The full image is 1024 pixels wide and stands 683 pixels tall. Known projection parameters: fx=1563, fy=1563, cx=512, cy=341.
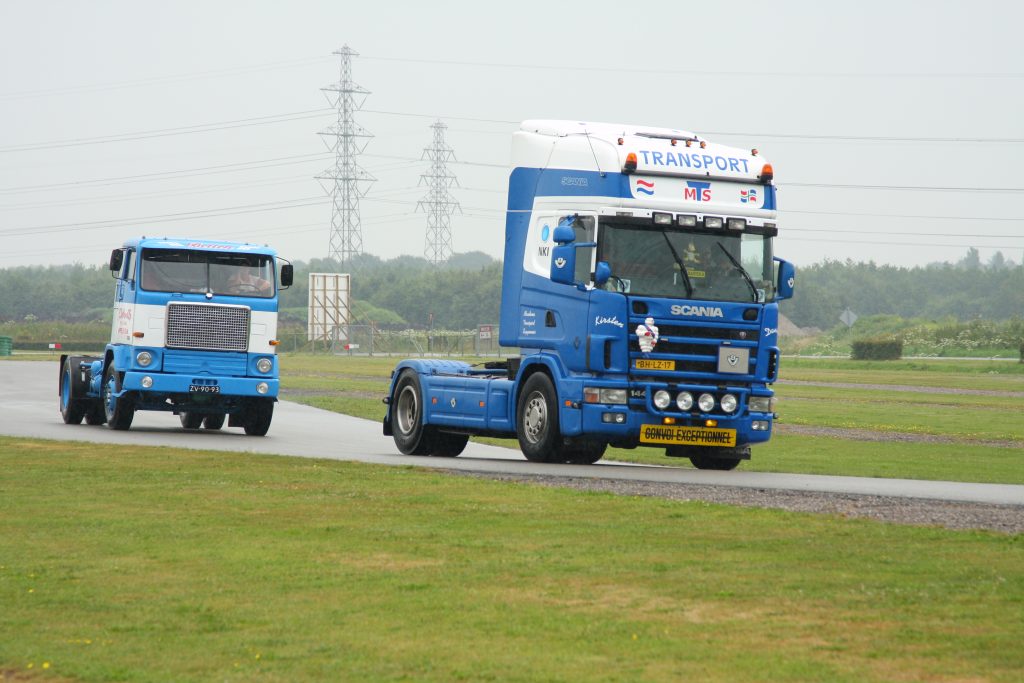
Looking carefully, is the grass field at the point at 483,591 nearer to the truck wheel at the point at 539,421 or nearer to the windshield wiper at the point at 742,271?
the truck wheel at the point at 539,421

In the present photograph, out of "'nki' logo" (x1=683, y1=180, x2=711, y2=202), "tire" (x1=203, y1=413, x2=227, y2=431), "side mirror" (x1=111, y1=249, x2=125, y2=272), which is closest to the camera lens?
"'nki' logo" (x1=683, y1=180, x2=711, y2=202)

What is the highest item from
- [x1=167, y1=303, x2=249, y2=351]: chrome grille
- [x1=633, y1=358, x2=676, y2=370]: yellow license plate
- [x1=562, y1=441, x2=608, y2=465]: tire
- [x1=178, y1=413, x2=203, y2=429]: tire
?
[x1=167, y1=303, x2=249, y2=351]: chrome grille

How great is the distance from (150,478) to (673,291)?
6.97m

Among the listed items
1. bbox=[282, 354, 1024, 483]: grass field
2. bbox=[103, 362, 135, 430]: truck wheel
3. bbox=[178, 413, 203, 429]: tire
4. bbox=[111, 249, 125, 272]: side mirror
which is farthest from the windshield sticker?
bbox=[178, 413, 203, 429]: tire

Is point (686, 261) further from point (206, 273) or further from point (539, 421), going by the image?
point (206, 273)

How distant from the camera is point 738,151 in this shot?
21.1 m

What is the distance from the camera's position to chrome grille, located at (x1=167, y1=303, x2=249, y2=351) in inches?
1053

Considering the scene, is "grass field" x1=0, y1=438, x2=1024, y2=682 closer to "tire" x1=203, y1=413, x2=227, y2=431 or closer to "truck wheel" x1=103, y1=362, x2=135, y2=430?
"truck wheel" x1=103, y1=362, x2=135, y2=430

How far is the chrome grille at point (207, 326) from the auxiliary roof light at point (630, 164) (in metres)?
9.46

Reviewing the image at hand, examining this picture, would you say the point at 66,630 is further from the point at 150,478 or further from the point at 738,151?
the point at 738,151

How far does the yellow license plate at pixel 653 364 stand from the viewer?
1992 cm

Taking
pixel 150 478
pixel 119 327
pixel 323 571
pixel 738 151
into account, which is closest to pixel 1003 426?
pixel 738 151

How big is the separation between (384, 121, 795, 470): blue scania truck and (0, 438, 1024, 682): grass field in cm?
432

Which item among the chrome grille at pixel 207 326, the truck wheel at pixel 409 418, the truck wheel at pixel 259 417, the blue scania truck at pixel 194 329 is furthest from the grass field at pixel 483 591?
the truck wheel at pixel 259 417
